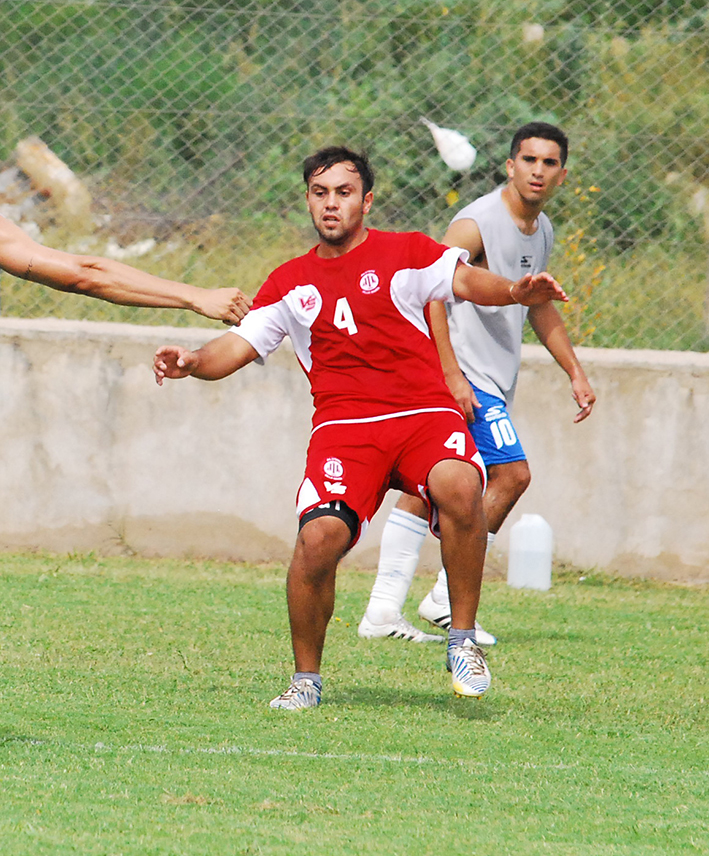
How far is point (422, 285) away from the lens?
529 cm

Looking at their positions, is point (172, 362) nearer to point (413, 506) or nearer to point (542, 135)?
point (413, 506)

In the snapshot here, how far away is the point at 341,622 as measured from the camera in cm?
696

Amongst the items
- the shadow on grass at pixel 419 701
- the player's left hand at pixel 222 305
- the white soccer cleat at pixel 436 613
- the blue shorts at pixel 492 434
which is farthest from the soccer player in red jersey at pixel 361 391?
the white soccer cleat at pixel 436 613

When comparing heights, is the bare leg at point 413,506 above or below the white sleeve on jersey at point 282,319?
below

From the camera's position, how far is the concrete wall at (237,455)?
332 inches

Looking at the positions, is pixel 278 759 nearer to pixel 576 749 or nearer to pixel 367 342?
pixel 576 749

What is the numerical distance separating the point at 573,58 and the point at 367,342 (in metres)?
4.12

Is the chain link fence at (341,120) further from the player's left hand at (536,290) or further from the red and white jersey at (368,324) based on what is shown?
the player's left hand at (536,290)

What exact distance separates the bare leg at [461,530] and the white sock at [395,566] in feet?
4.33

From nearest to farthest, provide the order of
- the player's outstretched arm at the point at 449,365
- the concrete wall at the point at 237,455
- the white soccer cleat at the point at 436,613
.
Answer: the player's outstretched arm at the point at 449,365, the white soccer cleat at the point at 436,613, the concrete wall at the point at 237,455

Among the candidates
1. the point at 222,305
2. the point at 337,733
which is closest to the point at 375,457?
the point at 222,305

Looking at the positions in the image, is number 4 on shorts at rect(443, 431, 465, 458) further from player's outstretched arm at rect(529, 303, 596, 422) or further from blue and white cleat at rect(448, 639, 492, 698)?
player's outstretched arm at rect(529, 303, 596, 422)

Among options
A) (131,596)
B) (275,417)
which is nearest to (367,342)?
(131,596)

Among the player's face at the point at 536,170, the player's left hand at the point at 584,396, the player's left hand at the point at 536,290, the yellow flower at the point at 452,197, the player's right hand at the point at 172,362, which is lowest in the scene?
the player's left hand at the point at 584,396
